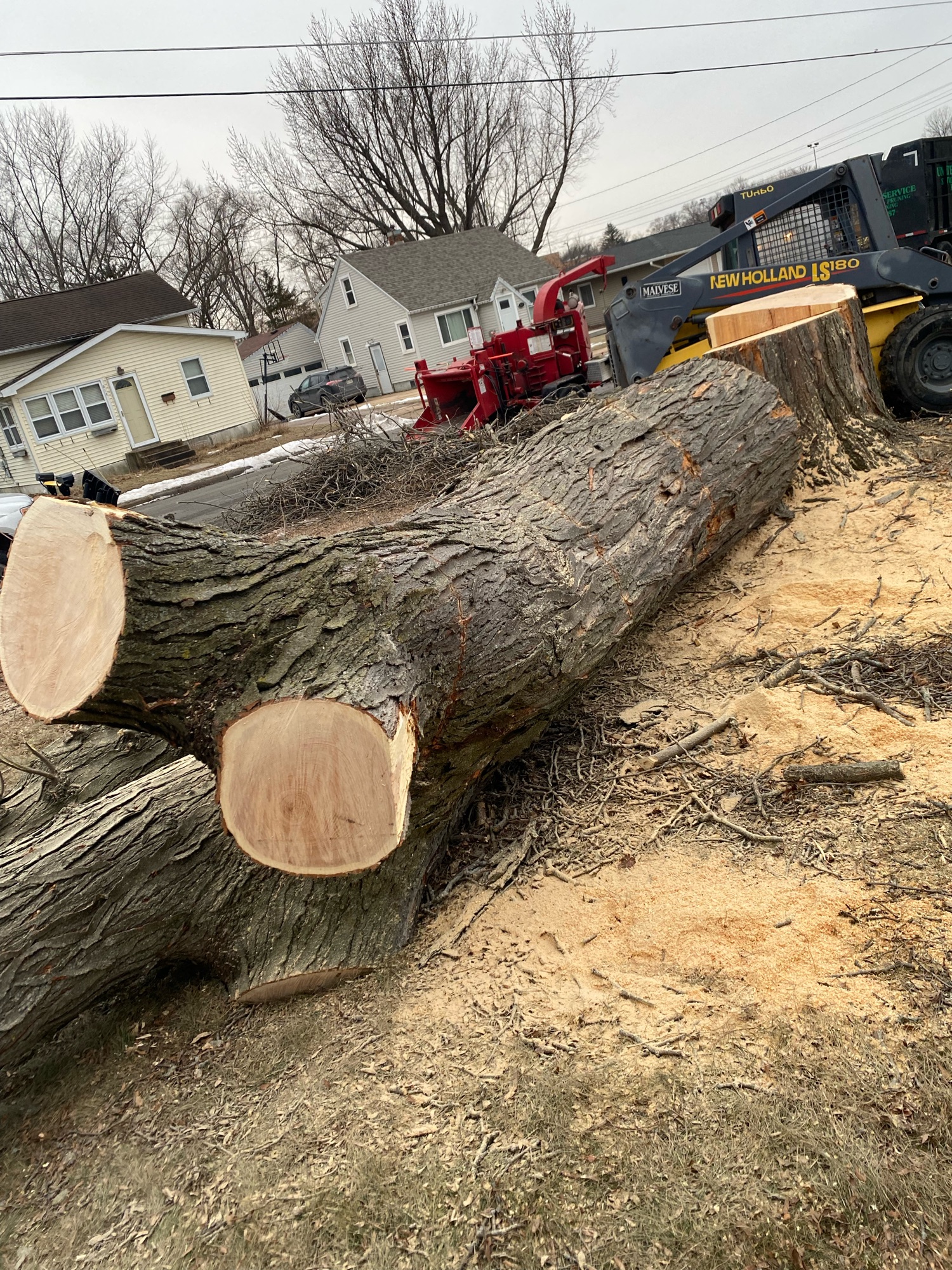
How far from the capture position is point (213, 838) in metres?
2.99

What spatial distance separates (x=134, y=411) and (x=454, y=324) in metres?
14.5

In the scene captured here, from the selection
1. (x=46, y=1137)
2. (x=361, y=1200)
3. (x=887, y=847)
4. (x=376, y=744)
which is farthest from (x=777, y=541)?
(x=46, y=1137)

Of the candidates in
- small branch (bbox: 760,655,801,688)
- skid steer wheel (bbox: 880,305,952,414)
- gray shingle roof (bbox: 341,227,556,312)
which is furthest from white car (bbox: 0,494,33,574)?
gray shingle roof (bbox: 341,227,556,312)

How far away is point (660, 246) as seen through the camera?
40.3 m

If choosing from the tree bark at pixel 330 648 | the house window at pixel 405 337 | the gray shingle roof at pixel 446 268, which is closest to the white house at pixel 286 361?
the gray shingle roof at pixel 446 268

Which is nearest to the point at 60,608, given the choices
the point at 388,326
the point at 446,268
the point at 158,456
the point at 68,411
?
the point at 158,456

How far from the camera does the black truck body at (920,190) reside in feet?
27.0

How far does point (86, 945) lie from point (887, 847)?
272cm

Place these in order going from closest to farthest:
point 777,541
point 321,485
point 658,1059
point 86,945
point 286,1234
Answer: point 286,1234, point 658,1059, point 86,945, point 777,541, point 321,485

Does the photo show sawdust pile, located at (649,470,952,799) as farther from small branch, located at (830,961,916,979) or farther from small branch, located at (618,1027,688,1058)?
small branch, located at (618,1027,688,1058)

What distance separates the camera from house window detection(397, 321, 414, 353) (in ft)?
108

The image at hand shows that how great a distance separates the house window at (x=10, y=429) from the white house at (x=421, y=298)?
1458 centimetres

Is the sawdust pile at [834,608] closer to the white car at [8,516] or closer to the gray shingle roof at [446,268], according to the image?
the white car at [8,516]

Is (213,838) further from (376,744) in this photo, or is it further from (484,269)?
(484,269)
